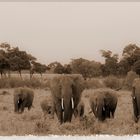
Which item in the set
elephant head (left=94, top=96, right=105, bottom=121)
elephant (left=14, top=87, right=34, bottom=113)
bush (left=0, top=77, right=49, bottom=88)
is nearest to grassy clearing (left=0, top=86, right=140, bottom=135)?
elephant head (left=94, top=96, right=105, bottom=121)

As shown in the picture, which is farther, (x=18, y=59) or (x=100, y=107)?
(x=18, y=59)

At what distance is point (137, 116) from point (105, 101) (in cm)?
187

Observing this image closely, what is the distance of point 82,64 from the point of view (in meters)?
53.0

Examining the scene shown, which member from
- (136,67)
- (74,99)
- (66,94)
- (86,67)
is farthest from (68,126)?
(86,67)

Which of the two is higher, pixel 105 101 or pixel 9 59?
pixel 9 59

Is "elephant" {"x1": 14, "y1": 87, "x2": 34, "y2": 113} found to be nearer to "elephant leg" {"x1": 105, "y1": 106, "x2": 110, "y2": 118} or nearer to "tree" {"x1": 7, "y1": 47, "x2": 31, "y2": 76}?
"elephant leg" {"x1": 105, "y1": 106, "x2": 110, "y2": 118}

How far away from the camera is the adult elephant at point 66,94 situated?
12.2m

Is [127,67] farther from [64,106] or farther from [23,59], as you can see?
[64,106]

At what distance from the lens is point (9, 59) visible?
54406mm

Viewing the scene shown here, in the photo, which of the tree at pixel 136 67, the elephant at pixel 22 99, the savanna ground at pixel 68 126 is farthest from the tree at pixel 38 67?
the savanna ground at pixel 68 126

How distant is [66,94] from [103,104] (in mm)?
2409

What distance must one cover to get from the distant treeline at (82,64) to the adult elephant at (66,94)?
3610 centimetres

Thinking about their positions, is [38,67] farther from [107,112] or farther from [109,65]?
[107,112]

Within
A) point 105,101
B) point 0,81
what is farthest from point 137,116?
point 0,81
